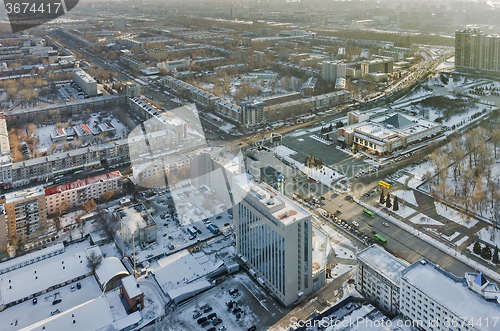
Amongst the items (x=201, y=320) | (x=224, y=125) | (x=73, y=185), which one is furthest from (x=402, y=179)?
(x=73, y=185)

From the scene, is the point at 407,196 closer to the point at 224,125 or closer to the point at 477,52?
the point at 224,125

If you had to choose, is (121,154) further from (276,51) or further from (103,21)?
(103,21)

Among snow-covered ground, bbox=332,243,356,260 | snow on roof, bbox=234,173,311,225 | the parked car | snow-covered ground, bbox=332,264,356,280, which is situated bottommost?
the parked car

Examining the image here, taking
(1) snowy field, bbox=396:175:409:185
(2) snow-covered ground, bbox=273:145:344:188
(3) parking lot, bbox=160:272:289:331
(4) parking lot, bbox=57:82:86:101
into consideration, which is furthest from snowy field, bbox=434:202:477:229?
(4) parking lot, bbox=57:82:86:101

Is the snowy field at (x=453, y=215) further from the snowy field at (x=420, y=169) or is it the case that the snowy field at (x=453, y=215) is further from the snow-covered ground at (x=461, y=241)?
the snowy field at (x=420, y=169)

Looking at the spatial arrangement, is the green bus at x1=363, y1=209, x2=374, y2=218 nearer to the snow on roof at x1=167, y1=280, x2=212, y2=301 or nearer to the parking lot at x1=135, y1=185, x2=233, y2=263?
the parking lot at x1=135, y1=185, x2=233, y2=263

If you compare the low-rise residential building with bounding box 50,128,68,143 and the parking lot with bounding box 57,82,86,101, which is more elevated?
the parking lot with bounding box 57,82,86,101

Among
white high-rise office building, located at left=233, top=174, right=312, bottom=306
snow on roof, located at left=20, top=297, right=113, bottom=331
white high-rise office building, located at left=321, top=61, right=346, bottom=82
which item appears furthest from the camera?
white high-rise office building, located at left=321, top=61, right=346, bottom=82
